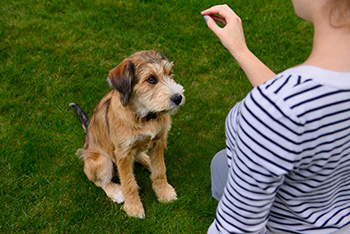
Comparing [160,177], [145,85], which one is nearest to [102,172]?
[160,177]

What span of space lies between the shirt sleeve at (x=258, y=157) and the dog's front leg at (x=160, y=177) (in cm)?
234

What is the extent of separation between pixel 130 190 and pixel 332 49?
2839mm

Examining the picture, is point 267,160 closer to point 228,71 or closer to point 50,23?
point 228,71

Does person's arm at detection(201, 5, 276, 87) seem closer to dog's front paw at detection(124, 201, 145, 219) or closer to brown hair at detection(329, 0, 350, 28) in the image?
brown hair at detection(329, 0, 350, 28)

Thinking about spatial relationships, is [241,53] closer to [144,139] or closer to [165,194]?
[144,139]

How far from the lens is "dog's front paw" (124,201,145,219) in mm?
3594

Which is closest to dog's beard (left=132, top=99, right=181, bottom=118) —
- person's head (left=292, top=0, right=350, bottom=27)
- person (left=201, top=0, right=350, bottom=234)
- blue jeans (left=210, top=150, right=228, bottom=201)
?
blue jeans (left=210, top=150, right=228, bottom=201)

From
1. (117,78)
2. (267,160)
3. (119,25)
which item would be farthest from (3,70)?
(267,160)

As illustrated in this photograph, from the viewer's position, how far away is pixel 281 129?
3.56 feet

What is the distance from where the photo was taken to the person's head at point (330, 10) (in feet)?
3.81

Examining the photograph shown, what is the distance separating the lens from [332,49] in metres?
Result: 1.19

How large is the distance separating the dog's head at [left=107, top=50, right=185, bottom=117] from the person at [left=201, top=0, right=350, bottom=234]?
1.66 m

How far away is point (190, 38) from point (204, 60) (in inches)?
22.0

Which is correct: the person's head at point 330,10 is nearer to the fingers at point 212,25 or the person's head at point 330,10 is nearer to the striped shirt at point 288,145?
the striped shirt at point 288,145
